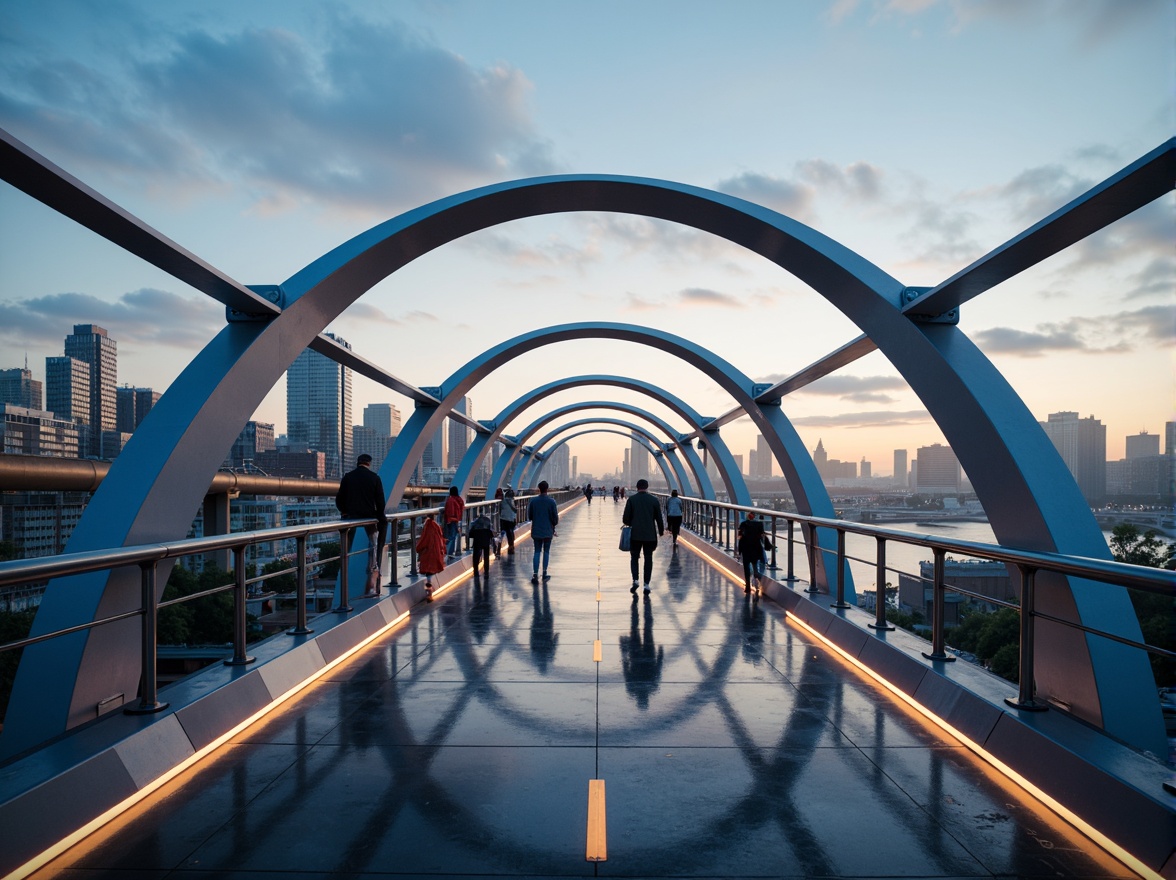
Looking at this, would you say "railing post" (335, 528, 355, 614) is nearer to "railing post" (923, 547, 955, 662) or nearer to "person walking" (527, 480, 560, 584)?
"person walking" (527, 480, 560, 584)

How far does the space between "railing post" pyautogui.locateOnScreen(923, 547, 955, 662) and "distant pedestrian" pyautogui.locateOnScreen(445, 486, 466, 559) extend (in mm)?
10389

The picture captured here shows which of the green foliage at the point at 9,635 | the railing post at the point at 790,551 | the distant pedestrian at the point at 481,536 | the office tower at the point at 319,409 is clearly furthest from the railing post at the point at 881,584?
the office tower at the point at 319,409

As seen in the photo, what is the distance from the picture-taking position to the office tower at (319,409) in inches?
2436

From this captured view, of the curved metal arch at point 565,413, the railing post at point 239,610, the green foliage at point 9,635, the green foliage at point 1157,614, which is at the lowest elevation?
the green foliage at point 9,635

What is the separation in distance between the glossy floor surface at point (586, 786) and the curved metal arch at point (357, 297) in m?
1.73

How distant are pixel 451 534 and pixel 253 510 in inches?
1458

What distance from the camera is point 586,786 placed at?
4.34 m

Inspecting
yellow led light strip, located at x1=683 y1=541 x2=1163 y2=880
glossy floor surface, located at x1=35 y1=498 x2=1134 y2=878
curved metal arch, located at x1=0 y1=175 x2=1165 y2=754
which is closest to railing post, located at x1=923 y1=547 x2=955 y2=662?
yellow led light strip, located at x1=683 y1=541 x2=1163 y2=880

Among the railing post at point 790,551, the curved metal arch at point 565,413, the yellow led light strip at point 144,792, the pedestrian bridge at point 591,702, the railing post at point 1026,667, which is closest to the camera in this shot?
the yellow led light strip at point 144,792

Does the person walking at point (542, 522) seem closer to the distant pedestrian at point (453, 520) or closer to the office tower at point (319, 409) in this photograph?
the distant pedestrian at point (453, 520)

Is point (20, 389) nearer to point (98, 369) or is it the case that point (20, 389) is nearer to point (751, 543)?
point (98, 369)

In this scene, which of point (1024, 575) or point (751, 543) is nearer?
point (1024, 575)

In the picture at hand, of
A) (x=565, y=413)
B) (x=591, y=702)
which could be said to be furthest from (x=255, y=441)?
(x=591, y=702)

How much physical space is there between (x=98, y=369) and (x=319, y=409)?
3700 centimetres
